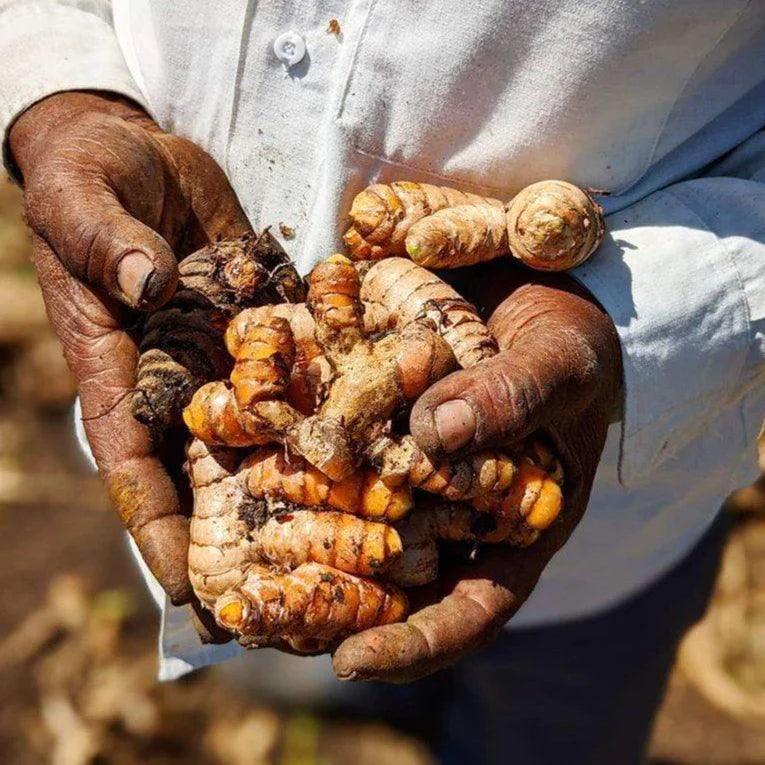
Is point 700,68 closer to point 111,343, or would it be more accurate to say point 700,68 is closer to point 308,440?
point 308,440

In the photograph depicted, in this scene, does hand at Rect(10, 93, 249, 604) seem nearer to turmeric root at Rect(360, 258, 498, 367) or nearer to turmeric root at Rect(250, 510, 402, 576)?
turmeric root at Rect(250, 510, 402, 576)

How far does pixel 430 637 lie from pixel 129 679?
2.51 meters

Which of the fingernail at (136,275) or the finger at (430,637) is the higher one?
the fingernail at (136,275)

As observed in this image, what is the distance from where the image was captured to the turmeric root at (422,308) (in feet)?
5.59

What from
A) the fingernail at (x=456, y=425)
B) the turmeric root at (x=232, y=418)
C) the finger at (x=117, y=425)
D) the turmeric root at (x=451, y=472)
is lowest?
the finger at (x=117, y=425)

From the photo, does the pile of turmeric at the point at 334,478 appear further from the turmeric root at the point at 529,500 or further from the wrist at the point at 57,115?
the wrist at the point at 57,115

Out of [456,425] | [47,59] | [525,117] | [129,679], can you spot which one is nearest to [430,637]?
[456,425]

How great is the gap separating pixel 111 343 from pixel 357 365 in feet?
1.53

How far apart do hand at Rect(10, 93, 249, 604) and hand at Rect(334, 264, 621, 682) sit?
42 centimetres

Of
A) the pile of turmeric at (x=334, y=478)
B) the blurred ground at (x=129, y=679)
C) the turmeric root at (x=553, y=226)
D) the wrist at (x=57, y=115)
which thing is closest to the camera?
the pile of turmeric at (x=334, y=478)

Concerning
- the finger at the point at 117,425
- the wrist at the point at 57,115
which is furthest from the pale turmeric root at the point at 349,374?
the wrist at the point at 57,115

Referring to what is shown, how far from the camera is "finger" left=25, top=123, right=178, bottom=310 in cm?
160

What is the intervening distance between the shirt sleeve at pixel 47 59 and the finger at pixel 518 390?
95 centimetres

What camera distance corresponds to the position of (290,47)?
5.70 feet
